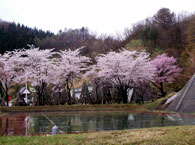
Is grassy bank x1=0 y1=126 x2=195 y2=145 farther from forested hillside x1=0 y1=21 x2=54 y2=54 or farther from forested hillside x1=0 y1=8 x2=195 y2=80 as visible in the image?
forested hillside x1=0 y1=21 x2=54 y2=54

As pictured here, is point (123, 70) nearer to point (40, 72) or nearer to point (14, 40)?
point (40, 72)

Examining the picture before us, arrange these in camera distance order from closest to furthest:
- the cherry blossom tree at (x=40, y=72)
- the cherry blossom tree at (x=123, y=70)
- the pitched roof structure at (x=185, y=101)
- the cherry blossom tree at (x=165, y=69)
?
the pitched roof structure at (x=185, y=101)
the cherry blossom tree at (x=123, y=70)
the cherry blossom tree at (x=40, y=72)
the cherry blossom tree at (x=165, y=69)

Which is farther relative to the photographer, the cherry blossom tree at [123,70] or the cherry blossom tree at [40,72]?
the cherry blossom tree at [40,72]

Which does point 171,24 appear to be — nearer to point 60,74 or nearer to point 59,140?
point 60,74

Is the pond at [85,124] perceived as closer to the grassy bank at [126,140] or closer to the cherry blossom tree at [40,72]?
the grassy bank at [126,140]

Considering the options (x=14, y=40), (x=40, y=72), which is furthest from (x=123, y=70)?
(x=14, y=40)

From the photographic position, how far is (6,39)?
→ 59219 mm

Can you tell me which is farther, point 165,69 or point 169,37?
point 169,37

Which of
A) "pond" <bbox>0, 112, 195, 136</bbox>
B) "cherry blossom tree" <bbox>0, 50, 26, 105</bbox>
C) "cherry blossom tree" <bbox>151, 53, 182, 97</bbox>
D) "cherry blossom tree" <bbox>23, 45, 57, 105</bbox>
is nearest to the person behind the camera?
"pond" <bbox>0, 112, 195, 136</bbox>

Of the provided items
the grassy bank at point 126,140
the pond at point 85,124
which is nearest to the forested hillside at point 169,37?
the pond at point 85,124

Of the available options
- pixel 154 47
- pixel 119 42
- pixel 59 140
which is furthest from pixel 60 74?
pixel 119 42

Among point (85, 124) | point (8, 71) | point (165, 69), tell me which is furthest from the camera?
point (165, 69)

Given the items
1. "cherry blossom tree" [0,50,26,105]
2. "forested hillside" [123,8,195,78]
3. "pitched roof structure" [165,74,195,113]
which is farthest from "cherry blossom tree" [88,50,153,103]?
"cherry blossom tree" [0,50,26,105]

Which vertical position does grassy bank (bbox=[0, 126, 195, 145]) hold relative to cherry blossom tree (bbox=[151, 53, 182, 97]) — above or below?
below
